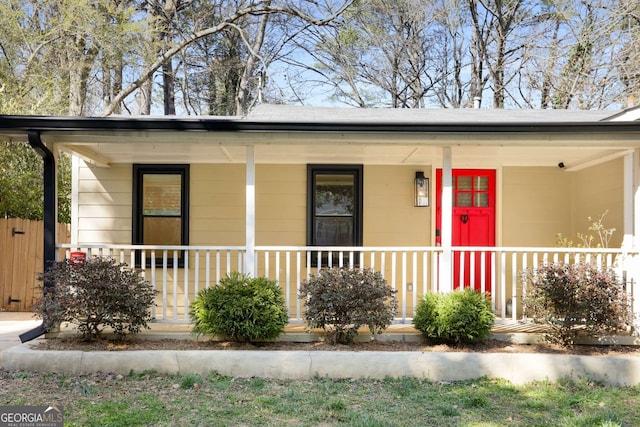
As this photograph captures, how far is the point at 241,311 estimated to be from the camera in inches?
204

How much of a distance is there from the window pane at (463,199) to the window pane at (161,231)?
416 cm

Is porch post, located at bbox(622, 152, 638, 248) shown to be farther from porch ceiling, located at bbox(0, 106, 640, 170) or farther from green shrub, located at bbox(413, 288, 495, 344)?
green shrub, located at bbox(413, 288, 495, 344)

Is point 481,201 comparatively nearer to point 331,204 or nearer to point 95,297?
point 331,204

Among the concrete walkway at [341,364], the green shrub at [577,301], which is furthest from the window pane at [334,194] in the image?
the green shrub at [577,301]

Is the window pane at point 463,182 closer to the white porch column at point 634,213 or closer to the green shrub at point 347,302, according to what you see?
the white porch column at point 634,213

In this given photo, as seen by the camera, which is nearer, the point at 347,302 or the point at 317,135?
the point at 347,302

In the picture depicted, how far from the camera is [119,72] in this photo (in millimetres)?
14422

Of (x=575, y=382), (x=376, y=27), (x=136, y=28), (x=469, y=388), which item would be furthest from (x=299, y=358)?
(x=376, y=27)

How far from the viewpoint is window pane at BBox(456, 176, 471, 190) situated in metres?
7.61

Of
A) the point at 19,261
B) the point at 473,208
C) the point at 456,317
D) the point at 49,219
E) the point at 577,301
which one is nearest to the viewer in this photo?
the point at 577,301

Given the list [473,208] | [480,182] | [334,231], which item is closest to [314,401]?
[334,231]

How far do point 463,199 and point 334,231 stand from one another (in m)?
2.03

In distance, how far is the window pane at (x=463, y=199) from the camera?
758 cm

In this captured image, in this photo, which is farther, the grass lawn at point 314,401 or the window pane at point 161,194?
the window pane at point 161,194
